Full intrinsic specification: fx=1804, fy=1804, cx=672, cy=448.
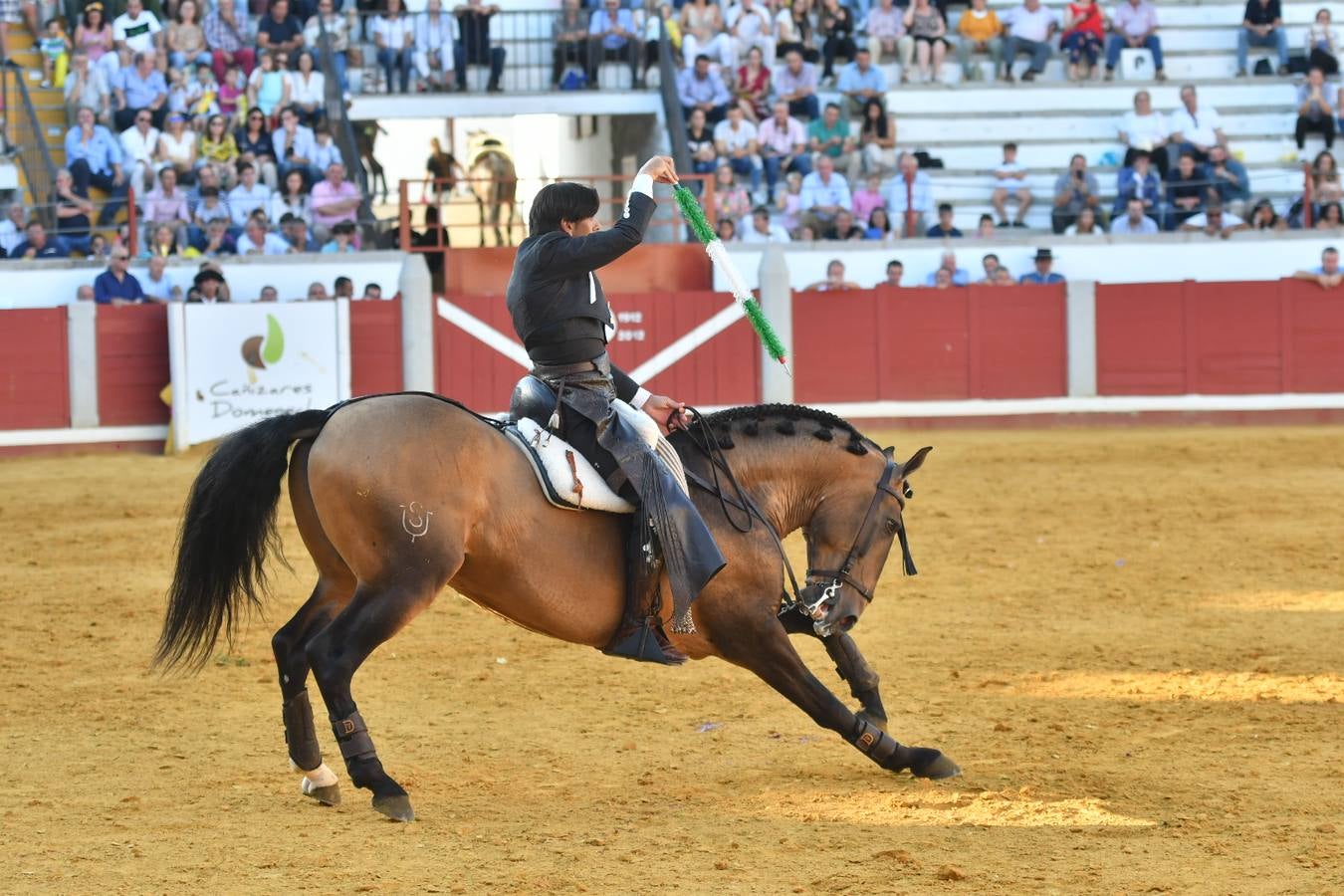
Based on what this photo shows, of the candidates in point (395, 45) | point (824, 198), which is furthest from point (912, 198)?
point (395, 45)

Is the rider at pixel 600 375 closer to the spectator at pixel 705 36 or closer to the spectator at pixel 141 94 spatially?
the spectator at pixel 141 94

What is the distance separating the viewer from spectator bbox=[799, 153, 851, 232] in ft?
62.5

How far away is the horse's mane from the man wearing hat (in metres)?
12.5

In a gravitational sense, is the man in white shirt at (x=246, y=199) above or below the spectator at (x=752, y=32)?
below

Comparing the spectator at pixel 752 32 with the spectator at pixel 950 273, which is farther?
the spectator at pixel 752 32

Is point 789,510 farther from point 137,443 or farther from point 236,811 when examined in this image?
point 137,443

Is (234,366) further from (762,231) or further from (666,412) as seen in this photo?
(666,412)

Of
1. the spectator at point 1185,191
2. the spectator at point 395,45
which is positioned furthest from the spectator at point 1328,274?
the spectator at point 395,45

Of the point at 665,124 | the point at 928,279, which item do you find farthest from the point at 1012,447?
the point at 665,124

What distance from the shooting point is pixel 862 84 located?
2066 cm

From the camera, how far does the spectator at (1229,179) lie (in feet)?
64.2

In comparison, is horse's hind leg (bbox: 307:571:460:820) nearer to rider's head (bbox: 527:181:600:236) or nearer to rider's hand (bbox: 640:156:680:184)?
rider's head (bbox: 527:181:600:236)

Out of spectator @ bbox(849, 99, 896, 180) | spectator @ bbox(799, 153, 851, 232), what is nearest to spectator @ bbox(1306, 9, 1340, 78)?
spectator @ bbox(849, 99, 896, 180)

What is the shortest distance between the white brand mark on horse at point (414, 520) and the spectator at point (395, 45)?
53.3 ft
